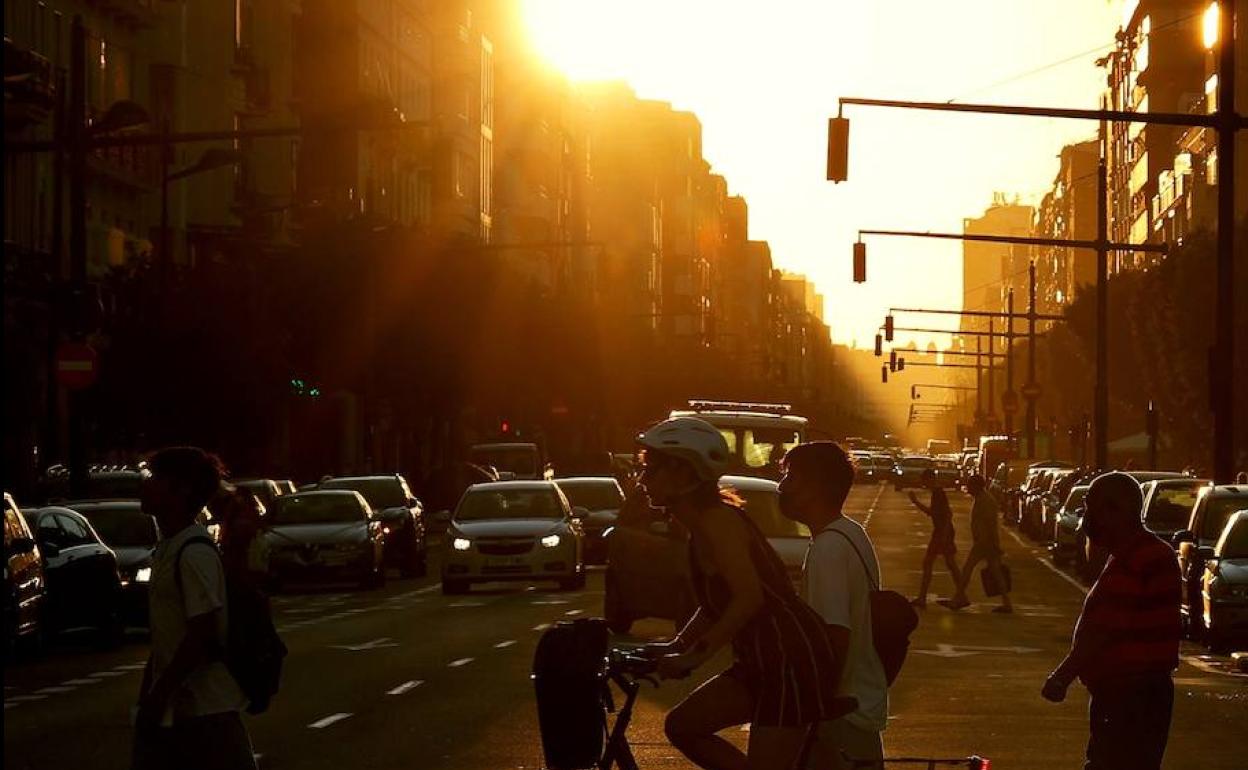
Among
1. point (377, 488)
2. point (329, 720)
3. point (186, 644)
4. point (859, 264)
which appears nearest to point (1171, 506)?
point (859, 264)

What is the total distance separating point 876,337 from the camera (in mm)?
113062

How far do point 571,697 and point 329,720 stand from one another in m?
11.3

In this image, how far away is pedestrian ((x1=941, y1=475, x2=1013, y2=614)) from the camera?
117 feet

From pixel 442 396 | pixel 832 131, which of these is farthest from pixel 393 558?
pixel 442 396

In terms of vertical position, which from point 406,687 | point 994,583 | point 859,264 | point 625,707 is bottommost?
point 994,583

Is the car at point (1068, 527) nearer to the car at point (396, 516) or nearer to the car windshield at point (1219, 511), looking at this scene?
the car at point (396, 516)

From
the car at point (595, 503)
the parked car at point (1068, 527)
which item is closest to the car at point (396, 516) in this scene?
the car at point (595, 503)

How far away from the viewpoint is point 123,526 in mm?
32500

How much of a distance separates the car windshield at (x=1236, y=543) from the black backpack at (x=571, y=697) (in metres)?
20.1

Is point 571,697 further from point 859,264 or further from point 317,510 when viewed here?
point 859,264

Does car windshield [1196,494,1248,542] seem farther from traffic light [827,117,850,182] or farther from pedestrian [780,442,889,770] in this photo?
pedestrian [780,442,889,770]

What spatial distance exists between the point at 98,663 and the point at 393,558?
65.6 feet

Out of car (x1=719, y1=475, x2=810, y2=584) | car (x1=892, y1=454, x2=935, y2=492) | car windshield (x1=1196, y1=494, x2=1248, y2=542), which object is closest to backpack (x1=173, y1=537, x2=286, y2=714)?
car (x1=719, y1=475, x2=810, y2=584)

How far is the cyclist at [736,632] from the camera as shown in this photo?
8711 mm
